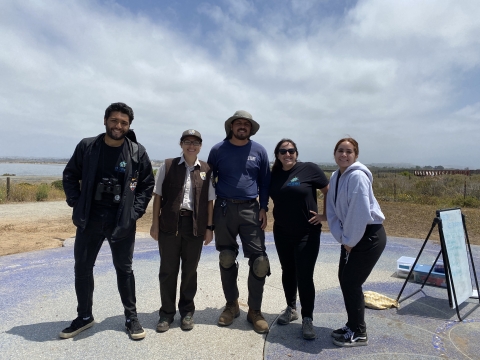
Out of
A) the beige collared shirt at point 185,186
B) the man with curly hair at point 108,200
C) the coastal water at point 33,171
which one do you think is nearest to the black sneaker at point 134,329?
the man with curly hair at point 108,200

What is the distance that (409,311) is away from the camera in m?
3.89

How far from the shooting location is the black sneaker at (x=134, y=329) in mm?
3209

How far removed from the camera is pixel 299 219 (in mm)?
3307

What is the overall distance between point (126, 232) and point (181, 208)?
56cm

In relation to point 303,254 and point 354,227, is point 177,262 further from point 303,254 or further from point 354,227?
point 354,227

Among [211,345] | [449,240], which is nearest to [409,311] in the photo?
[449,240]

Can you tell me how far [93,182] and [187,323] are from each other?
1633 millimetres

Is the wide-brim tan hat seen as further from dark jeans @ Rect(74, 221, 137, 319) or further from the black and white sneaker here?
the black and white sneaker

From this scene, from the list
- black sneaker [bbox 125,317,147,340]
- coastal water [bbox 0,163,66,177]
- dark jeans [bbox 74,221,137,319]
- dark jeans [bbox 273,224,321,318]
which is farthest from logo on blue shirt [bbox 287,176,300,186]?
coastal water [bbox 0,163,66,177]

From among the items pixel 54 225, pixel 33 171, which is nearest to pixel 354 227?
pixel 54 225

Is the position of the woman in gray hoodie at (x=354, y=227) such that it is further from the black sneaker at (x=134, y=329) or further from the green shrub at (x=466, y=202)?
the green shrub at (x=466, y=202)

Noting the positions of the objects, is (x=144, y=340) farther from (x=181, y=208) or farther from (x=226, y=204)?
(x=226, y=204)

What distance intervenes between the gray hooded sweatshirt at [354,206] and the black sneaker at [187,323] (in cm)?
167

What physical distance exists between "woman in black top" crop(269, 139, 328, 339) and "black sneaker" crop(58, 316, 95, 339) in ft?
6.53
